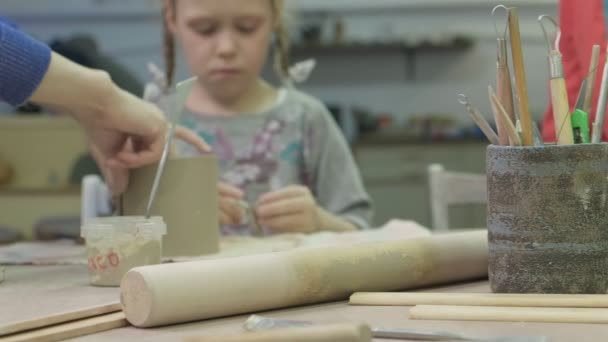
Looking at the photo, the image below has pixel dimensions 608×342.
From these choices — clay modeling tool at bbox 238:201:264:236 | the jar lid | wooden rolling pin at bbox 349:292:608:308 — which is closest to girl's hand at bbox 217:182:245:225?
clay modeling tool at bbox 238:201:264:236

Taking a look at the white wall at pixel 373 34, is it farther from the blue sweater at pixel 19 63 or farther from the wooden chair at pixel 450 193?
the blue sweater at pixel 19 63

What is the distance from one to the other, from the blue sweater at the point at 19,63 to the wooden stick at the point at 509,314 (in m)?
0.47

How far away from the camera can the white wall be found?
4258mm

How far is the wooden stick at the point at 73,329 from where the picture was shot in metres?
0.68

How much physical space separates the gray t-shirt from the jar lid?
28.9 inches

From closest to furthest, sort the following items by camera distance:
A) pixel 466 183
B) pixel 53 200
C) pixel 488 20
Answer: pixel 466 183
pixel 53 200
pixel 488 20

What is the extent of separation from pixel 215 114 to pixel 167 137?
685mm

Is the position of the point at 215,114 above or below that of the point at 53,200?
above

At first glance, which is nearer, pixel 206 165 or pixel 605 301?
pixel 605 301

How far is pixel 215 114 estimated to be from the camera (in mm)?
1772

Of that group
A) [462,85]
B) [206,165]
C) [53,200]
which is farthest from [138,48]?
[206,165]

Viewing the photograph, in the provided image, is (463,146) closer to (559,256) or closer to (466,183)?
(466,183)

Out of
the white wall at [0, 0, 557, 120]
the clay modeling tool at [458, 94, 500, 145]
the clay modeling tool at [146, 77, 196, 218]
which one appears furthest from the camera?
the white wall at [0, 0, 557, 120]

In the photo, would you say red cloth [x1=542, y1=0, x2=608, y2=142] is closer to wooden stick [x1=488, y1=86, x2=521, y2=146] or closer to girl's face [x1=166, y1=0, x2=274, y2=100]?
wooden stick [x1=488, y1=86, x2=521, y2=146]
